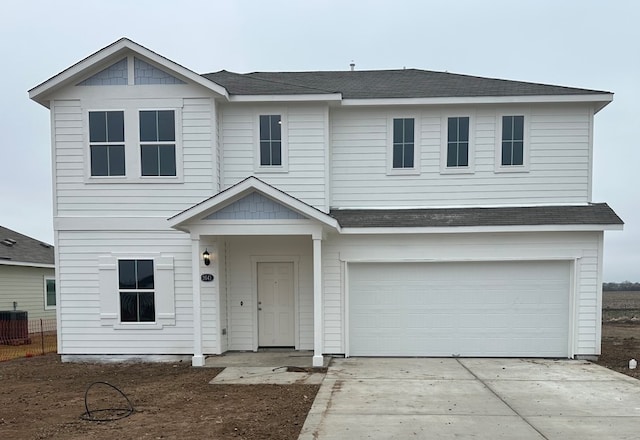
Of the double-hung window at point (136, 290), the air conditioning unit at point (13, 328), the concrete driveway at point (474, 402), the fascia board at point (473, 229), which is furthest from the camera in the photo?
the air conditioning unit at point (13, 328)

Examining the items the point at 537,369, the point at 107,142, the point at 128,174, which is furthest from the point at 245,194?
the point at 537,369

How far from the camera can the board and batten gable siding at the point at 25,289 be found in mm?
15700

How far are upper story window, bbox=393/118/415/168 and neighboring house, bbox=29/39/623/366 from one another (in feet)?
0.16

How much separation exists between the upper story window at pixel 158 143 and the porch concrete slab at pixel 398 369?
5381mm

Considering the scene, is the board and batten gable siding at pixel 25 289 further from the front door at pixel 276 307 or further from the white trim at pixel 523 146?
the white trim at pixel 523 146

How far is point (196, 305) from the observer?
8.41m

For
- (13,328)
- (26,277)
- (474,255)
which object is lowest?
(13,328)

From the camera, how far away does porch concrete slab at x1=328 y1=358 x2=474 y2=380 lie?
7551 millimetres

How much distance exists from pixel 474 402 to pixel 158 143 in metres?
7.75

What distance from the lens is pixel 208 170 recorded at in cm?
903

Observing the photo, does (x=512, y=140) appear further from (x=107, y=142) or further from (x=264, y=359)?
(x=107, y=142)

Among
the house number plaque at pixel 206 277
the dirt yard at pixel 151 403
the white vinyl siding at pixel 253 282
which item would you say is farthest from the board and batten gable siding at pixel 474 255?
the house number plaque at pixel 206 277

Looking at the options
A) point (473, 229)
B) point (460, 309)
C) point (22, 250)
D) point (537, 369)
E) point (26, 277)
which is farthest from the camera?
point (22, 250)

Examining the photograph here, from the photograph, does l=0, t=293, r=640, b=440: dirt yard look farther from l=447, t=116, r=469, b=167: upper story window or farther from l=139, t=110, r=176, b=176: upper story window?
l=447, t=116, r=469, b=167: upper story window
